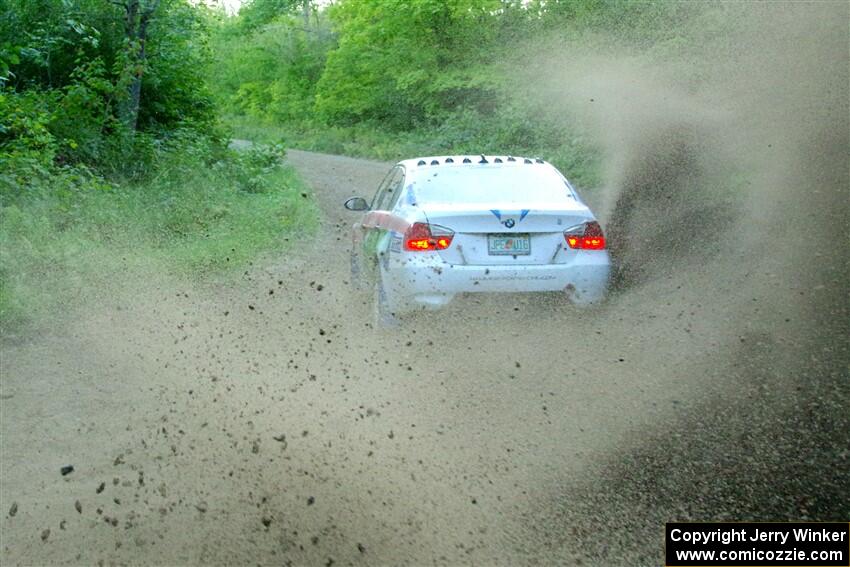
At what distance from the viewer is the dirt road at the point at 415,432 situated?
4.16m

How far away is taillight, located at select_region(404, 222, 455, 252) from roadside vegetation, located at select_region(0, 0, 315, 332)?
3671mm

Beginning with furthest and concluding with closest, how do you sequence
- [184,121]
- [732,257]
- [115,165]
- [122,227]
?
[184,121], [115,165], [122,227], [732,257]

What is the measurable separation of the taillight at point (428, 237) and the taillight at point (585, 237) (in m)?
0.93

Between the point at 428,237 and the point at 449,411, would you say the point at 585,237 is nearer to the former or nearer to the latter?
the point at 428,237

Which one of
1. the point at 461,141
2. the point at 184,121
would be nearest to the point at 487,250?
the point at 184,121

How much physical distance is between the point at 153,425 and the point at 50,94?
11399mm

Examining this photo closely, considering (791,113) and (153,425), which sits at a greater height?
(791,113)

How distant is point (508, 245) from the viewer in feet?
23.9

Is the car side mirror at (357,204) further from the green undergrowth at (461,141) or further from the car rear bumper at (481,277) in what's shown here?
Answer: the green undergrowth at (461,141)

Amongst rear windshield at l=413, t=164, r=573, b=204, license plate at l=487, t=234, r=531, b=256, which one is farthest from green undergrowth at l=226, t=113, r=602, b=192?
license plate at l=487, t=234, r=531, b=256

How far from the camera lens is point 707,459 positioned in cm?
483

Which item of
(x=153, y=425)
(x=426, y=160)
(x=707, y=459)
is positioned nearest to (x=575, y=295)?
(x=426, y=160)

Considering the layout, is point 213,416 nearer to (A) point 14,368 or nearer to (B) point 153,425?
(B) point 153,425

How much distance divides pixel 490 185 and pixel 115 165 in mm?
9598
